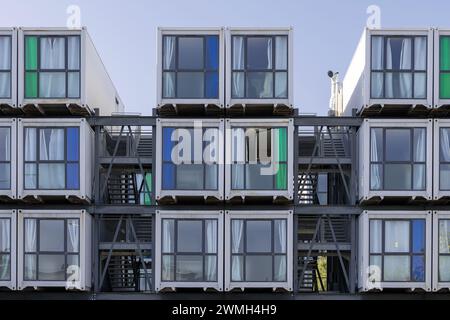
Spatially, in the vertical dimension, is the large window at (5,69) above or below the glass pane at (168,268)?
above

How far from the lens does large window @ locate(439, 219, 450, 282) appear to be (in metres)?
24.5

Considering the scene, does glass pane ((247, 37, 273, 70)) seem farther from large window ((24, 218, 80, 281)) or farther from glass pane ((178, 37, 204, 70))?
large window ((24, 218, 80, 281))

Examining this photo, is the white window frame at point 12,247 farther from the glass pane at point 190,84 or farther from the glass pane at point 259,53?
the glass pane at point 259,53

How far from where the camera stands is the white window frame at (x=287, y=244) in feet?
80.3

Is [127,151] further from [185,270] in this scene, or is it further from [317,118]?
[317,118]

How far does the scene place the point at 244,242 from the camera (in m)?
24.9

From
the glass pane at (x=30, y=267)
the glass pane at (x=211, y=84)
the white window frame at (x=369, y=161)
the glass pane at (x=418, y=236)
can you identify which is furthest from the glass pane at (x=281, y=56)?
the glass pane at (x=30, y=267)

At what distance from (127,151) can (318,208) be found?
8538mm

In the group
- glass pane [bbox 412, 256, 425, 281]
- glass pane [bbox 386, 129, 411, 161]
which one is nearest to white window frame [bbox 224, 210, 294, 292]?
glass pane [bbox 386, 129, 411, 161]

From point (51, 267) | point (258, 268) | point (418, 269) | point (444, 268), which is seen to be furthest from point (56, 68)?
point (444, 268)

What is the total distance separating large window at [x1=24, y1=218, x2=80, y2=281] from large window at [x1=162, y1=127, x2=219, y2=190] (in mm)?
4156

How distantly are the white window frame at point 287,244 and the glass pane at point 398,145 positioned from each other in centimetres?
453

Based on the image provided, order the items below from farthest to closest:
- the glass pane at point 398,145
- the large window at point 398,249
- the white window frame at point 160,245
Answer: the glass pane at point 398,145, the white window frame at point 160,245, the large window at point 398,249

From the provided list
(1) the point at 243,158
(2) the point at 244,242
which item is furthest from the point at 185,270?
(1) the point at 243,158
